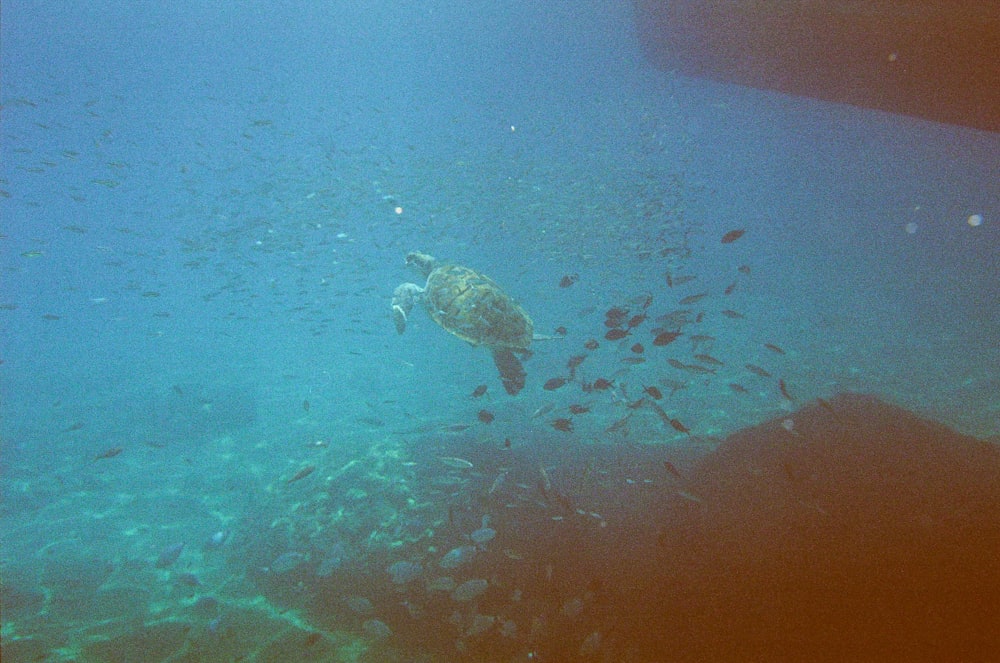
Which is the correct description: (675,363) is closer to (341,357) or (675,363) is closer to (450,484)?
(450,484)

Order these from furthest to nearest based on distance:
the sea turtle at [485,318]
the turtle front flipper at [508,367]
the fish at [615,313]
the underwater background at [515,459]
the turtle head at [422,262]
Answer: the turtle head at [422,262], the sea turtle at [485,318], the turtle front flipper at [508,367], the fish at [615,313], the underwater background at [515,459]

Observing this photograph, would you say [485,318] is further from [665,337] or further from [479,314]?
[665,337]

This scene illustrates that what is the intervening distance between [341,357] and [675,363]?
2799cm

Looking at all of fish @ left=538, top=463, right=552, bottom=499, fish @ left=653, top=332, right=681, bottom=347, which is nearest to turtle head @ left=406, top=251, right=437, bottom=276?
fish @ left=538, top=463, right=552, bottom=499

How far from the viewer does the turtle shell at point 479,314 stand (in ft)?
30.6

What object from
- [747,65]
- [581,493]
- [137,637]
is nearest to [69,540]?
[137,637]

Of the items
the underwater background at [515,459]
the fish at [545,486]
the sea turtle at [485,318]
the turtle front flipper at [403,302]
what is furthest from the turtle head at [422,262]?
the fish at [545,486]

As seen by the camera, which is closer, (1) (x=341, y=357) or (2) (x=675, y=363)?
(2) (x=675, y=363)

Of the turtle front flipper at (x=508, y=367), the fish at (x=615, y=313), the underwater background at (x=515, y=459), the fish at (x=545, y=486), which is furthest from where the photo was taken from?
the turtle front flipper at (x=508, y=367)

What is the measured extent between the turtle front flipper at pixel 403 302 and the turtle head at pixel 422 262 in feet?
2.81

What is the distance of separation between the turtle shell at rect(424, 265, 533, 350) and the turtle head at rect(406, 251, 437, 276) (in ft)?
8.94

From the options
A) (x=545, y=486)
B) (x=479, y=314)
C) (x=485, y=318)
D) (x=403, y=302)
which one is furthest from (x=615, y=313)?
(x=403, y=302)

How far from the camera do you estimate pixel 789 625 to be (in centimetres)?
473

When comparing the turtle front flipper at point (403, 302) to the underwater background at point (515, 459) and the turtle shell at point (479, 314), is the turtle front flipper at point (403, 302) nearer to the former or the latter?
the turtle shell at point (479, 314)
